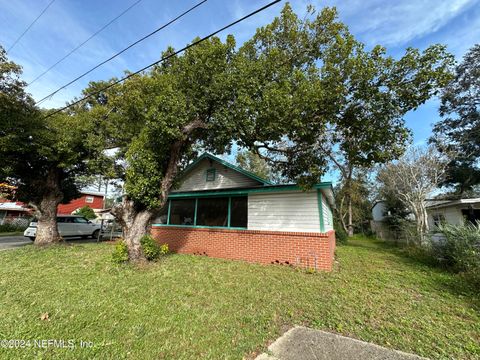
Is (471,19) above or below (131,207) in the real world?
above

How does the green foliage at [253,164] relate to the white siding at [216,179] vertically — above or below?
above

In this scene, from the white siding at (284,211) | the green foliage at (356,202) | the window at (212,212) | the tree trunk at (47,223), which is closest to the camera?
the white siding at (284,211)

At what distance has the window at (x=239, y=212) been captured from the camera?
9258 mm

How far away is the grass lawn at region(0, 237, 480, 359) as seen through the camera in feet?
10.2

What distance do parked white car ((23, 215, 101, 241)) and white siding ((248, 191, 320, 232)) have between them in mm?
13960

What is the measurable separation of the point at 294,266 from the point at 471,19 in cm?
896

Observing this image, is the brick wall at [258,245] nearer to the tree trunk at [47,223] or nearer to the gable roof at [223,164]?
the gable roof at [223,164]

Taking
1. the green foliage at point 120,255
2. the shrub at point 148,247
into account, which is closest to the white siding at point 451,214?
the shrub at point 148,247

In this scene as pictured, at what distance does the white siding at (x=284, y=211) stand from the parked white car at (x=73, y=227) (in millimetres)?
13960

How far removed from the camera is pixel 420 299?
499 centimetres

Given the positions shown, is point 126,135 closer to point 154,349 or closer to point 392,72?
point 154,349

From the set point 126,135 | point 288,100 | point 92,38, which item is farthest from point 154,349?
point 126,135

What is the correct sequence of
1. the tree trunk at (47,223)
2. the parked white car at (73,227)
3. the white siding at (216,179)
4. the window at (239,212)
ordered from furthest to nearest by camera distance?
the parked white car at (73,227) → the tree trunk at (47,223) → the white siding at (216,179) → the window at (239,212)

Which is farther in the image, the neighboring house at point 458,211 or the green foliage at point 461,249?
the neighboring house at point 458,211
